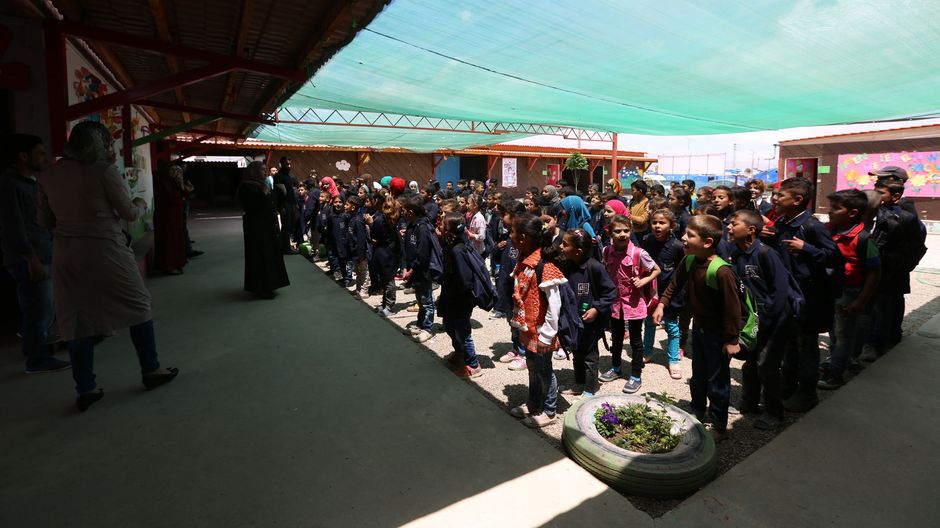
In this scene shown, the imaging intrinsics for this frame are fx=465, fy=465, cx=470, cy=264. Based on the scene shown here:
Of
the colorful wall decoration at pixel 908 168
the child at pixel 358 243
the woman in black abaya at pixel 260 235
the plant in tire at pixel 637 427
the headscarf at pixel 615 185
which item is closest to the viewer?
the plant in tire at pixel 637 427

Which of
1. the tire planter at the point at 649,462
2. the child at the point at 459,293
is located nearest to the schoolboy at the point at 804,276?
the tire planter at the point at 649,462

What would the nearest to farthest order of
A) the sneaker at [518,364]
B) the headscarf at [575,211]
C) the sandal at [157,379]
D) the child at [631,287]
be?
the sandal at [157,379] < the child at [631,287] < the sneaker at [518,364] < the headscarf at [575,211]

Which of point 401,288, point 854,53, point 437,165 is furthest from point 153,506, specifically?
point 437,165

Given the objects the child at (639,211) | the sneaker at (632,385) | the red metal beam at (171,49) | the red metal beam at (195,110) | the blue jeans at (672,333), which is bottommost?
the sneaker at (632,385)

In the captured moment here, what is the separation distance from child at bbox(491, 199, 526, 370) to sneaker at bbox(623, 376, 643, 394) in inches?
34.1

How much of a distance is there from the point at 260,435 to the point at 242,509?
68 centimetres

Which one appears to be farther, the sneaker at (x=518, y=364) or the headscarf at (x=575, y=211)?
the headscarf at (x=575, y=211)

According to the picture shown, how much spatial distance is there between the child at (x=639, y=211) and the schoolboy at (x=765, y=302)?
4.85 feet

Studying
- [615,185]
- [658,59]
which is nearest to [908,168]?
[615,185]

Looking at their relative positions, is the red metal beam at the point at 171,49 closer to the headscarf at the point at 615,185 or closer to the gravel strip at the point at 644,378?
the gravel strip at the point at 644,378

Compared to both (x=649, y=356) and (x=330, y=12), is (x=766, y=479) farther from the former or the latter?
(x=330, y=12)

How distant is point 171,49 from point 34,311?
104 inches

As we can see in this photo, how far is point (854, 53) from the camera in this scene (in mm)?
3967

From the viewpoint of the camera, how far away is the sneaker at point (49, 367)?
3.63m
